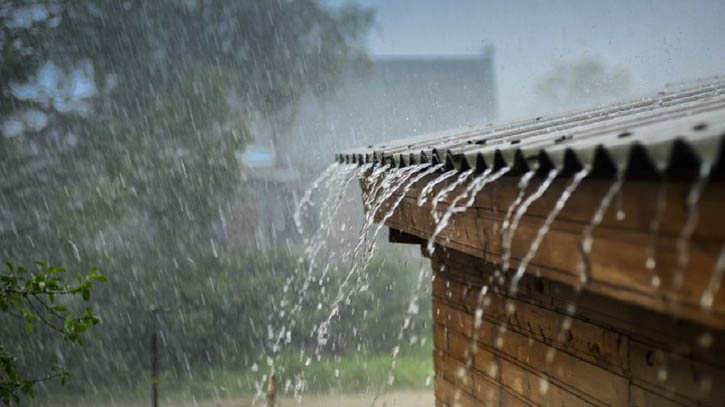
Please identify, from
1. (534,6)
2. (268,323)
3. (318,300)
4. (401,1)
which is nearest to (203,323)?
(268,323)

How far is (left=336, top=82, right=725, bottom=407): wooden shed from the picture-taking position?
121cm

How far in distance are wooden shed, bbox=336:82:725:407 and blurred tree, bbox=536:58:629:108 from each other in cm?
2263

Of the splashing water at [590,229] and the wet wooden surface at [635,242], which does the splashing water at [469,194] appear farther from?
the splashing water at [590,229]

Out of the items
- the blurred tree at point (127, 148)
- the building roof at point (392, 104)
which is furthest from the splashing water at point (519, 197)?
the building roof at point (392, 104)

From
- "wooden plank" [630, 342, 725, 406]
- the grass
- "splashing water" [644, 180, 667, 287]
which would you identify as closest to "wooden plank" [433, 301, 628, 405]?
"wooden plank" [630, 342, 725, 406]

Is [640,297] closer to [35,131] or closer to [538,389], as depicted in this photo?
[538,389]

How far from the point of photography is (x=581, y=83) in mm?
25938

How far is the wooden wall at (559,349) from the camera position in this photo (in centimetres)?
171

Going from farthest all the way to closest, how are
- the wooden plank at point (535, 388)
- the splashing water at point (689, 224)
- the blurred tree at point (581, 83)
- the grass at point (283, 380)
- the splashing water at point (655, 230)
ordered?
the blurred tree at point (581, 83) < the grass at point (283, 380) < the wooden plank at point (535, 388) < the splashing water at point (655, 230) < the splashing water at point (689, 224)

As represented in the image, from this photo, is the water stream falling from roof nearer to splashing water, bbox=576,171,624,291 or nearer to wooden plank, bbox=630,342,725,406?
splashing water, bbox=576,171,624,291

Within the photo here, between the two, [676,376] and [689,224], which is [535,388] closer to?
[676,376]

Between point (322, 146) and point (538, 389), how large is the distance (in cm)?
1778

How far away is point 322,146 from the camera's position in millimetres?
20141

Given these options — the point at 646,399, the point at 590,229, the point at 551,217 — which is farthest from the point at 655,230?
the point at 646,399
